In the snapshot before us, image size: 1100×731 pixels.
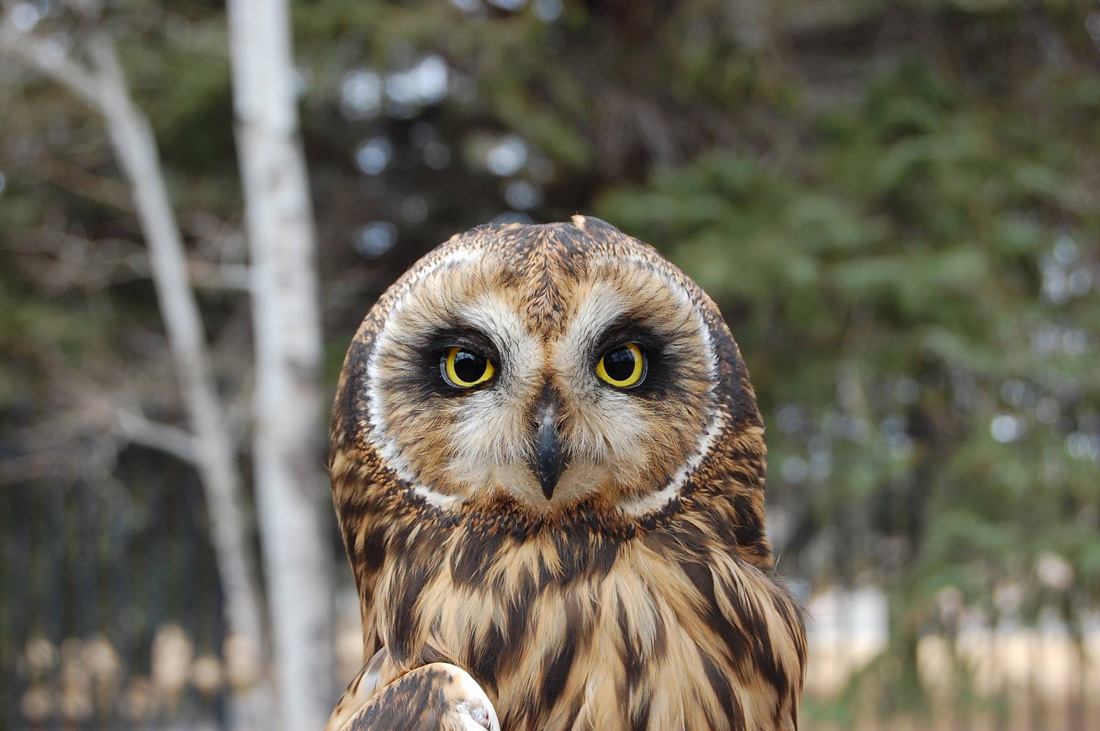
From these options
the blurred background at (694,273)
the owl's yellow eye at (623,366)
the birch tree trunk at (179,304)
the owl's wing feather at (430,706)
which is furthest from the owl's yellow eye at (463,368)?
the birch tree trunk at (179,304)

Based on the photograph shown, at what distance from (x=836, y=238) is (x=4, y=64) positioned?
15.7ft

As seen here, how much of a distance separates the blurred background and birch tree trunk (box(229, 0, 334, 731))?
0.43 ft

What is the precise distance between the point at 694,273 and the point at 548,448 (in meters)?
2.90

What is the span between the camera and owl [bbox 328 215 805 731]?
3.70 feet

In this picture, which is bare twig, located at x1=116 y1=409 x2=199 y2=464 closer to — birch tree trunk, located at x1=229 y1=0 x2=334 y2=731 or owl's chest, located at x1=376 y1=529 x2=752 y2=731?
birch tree trunk, located at x1=229 y1=0 x2=334 y2=731

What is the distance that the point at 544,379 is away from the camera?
3.72 ft

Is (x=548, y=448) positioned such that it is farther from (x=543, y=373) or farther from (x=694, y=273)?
(x=694, y=273)

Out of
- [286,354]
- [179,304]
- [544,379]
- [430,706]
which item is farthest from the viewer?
[179,304]

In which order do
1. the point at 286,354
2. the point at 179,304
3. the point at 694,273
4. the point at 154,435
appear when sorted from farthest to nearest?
the point at 154,435, the point at 179,304, the point at 286,354, the point at 694,273

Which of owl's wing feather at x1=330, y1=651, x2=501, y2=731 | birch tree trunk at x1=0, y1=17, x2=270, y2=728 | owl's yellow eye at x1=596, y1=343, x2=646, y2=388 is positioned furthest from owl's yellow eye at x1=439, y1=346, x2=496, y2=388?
birch tree trunk at x1=0, y1=17, x2=270, y2=728

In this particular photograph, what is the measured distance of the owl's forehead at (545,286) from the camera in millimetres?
1105

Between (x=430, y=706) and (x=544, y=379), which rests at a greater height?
(x=544, y=379)

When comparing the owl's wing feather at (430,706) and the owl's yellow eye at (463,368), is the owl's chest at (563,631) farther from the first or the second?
the owl's yellow eye at (463,368)

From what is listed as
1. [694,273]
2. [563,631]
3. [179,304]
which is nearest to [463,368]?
[563,631]
